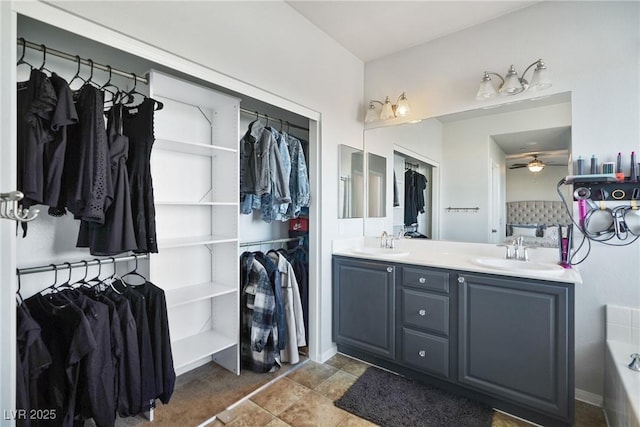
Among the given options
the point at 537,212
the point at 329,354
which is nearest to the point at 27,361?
the point at 329,354

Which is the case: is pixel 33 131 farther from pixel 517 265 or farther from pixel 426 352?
pixel 517 265

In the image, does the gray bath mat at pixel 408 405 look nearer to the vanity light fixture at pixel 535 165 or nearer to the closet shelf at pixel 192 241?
the closet shelf at pixel 192 241

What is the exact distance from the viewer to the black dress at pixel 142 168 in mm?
1613

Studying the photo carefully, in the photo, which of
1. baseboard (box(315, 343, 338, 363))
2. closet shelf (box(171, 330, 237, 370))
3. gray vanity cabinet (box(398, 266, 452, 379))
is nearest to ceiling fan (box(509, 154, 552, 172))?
gray vanity cabinet (box(398, 266, 452, 379))

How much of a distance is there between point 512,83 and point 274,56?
1.66 m

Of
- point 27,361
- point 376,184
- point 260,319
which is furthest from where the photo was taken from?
point 376,184

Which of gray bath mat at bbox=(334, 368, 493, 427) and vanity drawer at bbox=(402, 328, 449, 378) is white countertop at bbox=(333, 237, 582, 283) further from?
gray bath mat at bbox=(334, 368, 493, 427)

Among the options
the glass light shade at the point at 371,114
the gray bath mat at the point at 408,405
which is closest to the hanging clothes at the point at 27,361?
the gray bath mat at the point at 408,405

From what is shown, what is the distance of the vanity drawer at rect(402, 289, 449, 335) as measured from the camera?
6.91 ft

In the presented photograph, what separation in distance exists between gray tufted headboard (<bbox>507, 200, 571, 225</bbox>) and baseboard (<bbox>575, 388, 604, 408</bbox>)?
1106 mm

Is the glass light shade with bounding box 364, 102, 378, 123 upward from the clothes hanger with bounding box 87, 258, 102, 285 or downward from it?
upward

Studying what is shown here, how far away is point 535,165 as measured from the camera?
2.22 m

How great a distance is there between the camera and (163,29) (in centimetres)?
157

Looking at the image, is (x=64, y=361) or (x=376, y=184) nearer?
(x=64, y=361)
